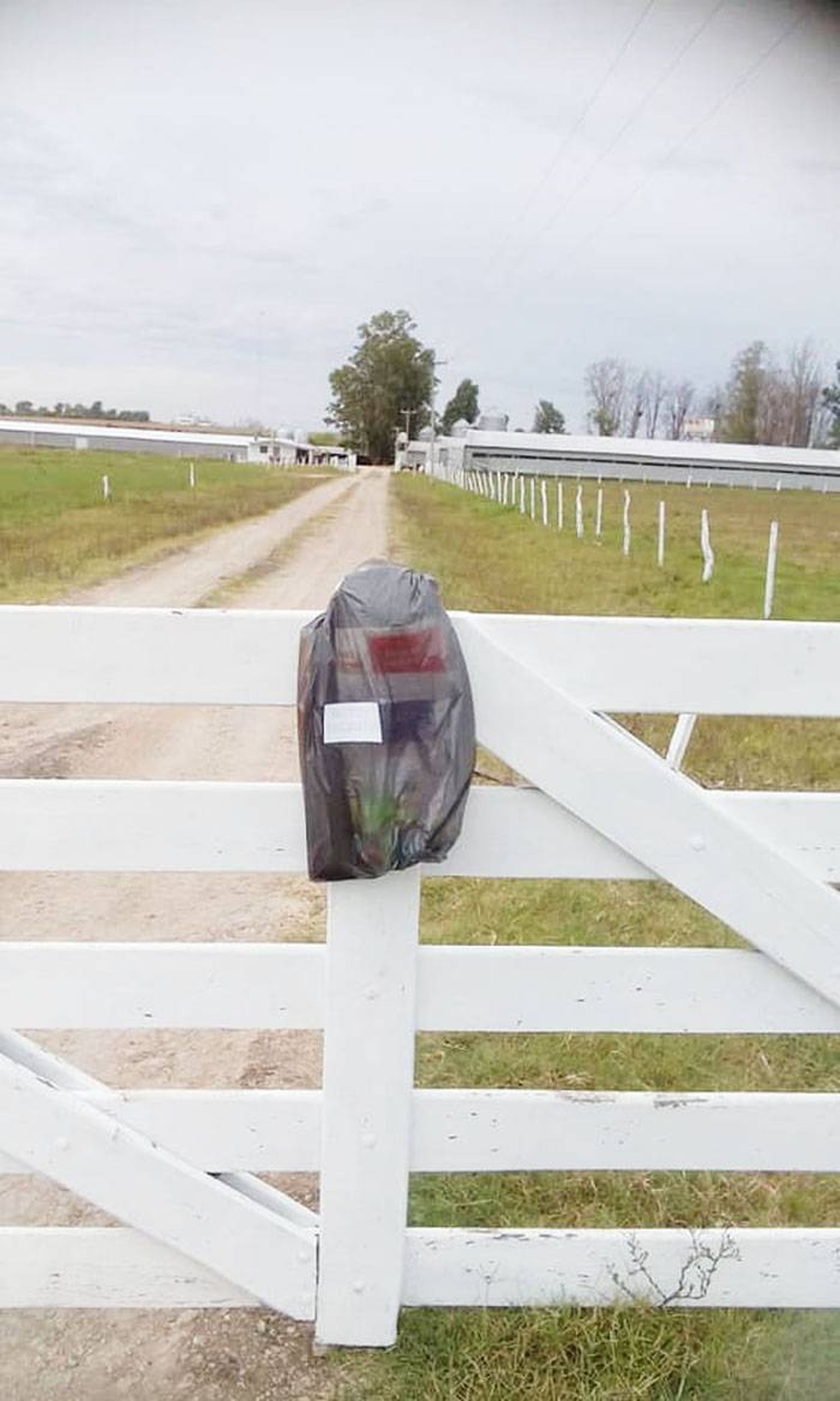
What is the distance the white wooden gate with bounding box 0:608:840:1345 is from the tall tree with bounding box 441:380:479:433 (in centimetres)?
4067

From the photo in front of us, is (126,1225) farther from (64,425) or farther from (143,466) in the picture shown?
(64,425)

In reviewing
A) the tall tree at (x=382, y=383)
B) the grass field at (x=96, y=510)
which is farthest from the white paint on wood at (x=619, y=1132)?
the tall tree at (x=382, y=383)

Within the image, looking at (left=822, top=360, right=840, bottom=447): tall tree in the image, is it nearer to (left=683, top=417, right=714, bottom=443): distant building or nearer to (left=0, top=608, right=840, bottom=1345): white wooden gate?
(left=683, top=417, right=714, bottom=443): distant building

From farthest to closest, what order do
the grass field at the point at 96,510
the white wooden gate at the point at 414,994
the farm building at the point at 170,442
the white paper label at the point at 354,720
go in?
the farm building at the point at 170,442, the grass field at the point at 96,510, the white wooden gate at the point at 414,994, the white paper label at the point at 354,720

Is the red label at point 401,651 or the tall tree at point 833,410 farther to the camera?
the tall tree at point 833,410

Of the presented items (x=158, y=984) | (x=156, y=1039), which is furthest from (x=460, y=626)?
(x=156, y=1039)

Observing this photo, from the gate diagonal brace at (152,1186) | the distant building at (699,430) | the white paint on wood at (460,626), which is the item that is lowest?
the gate diagonal brace at (152,1186)

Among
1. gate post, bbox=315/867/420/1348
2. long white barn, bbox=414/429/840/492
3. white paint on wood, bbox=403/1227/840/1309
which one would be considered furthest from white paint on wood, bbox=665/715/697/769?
long white barn, bbox=414/429/840/492

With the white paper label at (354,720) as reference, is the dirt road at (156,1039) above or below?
below

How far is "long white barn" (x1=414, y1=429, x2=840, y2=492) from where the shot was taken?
37.8 meters

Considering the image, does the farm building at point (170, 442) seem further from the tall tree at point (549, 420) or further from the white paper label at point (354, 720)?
the white paper label at point (354, 720)

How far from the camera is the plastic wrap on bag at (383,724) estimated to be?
1270 mm

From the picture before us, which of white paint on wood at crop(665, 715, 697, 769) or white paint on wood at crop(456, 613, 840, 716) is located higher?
white paint on wood at crop(456, 613, 840, 716)

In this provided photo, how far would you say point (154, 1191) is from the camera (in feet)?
4.96
